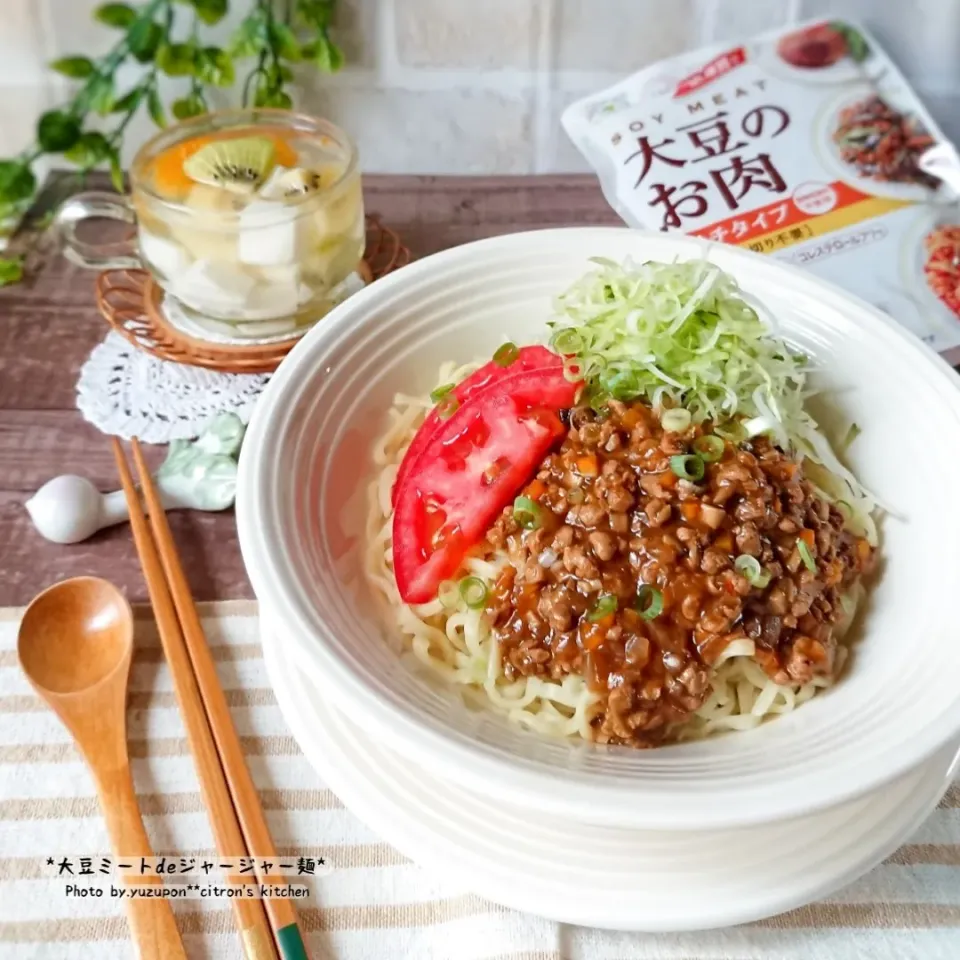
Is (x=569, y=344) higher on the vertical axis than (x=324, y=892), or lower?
higher

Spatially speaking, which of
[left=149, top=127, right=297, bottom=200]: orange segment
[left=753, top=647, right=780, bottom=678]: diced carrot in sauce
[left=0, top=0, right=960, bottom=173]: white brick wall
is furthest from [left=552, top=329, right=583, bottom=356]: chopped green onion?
[left=0, top=0, right=960, bottom=173]: white brick wall

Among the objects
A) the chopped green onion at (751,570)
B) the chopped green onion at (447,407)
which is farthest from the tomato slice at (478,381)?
the chopped green onion at (751,570)

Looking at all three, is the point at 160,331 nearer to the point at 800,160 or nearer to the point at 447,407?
the point at 447,407

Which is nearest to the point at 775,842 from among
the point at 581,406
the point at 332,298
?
the point at 581,406

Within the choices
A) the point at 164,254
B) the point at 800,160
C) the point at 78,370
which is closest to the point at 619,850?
the point at 164,254

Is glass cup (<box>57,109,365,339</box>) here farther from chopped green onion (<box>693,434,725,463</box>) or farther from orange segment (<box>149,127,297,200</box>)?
→ chopped green onion (<box>693,434,725,463</box>)

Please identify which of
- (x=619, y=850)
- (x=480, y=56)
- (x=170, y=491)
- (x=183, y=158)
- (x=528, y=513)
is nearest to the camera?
(x=619, y=850)

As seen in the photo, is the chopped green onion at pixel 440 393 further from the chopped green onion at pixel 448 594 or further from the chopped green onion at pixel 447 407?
Result: the chopped green onion at pixel 448 594

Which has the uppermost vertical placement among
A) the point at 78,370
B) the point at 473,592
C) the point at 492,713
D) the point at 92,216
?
the point at 92,216
